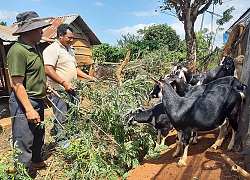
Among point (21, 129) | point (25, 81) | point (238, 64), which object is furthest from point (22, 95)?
point (238, 64)

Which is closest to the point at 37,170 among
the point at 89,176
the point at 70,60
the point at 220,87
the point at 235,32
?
the point at 89,176

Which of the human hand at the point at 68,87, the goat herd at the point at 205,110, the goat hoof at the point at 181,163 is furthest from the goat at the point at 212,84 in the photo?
the human hand at the point at 68,87

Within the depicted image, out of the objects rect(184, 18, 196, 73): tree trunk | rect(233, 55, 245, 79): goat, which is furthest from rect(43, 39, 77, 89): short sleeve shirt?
rect(184, 18, 196, 73): tree trunk

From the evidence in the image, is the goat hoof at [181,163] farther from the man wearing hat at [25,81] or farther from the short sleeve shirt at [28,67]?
the short sleeve shirt at [28,67]

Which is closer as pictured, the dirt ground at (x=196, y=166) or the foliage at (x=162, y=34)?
the dirt ground at (x=196, y=166)

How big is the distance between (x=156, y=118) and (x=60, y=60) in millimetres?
2096

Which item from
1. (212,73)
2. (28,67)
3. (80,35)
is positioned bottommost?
(212,73)

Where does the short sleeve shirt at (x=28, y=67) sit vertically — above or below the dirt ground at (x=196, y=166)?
above

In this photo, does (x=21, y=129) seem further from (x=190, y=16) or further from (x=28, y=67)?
(x=190, y=16)

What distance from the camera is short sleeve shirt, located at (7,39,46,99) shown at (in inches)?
114

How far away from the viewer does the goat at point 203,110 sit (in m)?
3.07

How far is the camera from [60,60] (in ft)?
13.4

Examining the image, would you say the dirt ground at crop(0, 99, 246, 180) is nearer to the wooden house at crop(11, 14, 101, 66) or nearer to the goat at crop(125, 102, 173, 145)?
the goat at crop(125, 102, 173, 145)

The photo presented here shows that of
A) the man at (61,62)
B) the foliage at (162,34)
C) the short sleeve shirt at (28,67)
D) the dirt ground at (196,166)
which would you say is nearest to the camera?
the dirt ground at (196,166)
